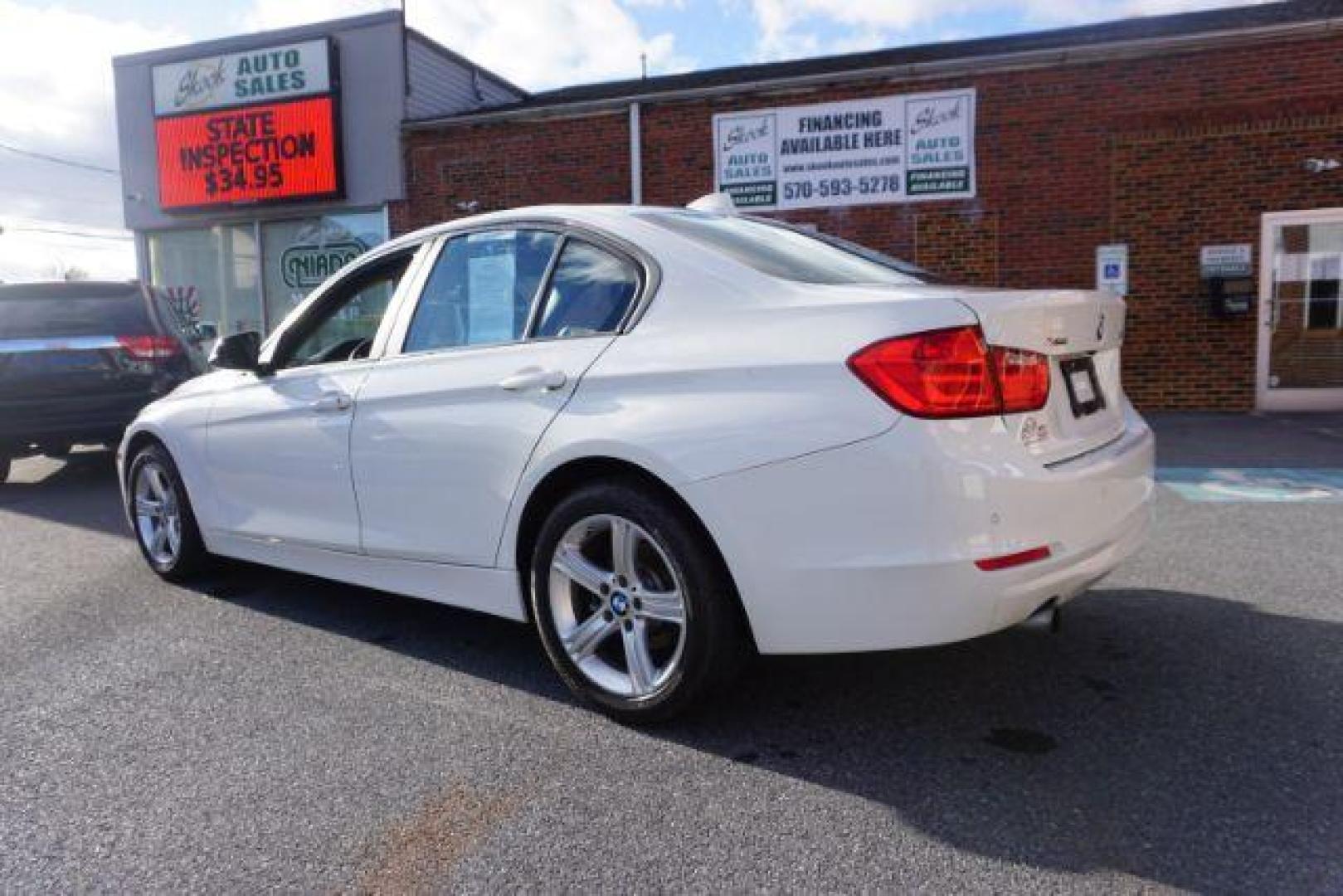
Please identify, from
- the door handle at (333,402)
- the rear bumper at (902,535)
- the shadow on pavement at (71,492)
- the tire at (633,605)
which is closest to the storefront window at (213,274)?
the shadow on pavement at (71,492)

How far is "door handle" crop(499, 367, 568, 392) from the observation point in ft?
9.96

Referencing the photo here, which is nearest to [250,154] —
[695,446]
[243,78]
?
[243,78]

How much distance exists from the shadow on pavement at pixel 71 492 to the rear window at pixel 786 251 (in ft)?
14.3

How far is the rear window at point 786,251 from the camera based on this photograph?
3.04 meters

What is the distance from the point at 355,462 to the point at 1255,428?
29.3ft

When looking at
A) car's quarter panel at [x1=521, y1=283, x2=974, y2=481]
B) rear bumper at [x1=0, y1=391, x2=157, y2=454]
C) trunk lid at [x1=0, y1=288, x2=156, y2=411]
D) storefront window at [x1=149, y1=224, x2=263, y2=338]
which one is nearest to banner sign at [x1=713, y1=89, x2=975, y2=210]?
trunk lid at [x1=0, y1=288, x2=156, y2=411]

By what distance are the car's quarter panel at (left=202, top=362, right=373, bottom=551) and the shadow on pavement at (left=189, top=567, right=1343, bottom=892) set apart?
0.49 meters

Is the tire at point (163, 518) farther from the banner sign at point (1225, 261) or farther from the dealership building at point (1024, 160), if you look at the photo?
the banner sign at point (1225, 261)

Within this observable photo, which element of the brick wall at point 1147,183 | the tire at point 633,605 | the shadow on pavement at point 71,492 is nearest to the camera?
the tire at point 633,605

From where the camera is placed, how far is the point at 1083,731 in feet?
9.37

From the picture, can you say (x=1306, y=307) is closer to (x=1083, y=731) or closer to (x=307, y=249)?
(x=1083, y=731)

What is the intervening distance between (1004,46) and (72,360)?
35.5ft

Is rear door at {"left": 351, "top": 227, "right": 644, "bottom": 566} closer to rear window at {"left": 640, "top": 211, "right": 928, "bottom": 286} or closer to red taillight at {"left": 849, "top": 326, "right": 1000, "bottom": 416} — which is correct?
rear window at {"left": 640, "top": 211, "right": 928, "bottom": 286}

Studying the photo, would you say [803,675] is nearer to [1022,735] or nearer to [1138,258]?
[1022,735]
